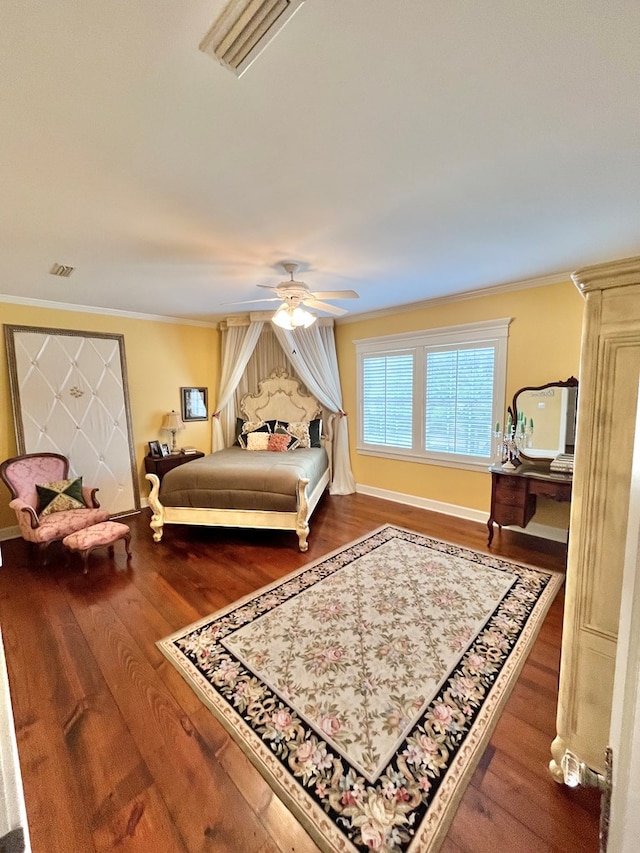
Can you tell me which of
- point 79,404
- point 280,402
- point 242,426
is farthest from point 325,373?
point 79,404

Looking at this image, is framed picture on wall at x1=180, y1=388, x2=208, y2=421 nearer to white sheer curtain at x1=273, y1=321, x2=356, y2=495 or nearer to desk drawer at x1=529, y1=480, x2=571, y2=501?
white sheer curtain at x1=273, y1=321, x2=356, y2=495

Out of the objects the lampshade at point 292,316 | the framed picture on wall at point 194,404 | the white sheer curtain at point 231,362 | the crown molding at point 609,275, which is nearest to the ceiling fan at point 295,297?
the lampshade at point 292,316

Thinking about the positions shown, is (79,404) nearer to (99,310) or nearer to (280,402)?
(99,310)

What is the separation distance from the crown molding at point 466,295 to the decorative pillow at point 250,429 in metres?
1.92

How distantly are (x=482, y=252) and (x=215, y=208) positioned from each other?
2003 mm

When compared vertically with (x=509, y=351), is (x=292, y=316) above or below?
above

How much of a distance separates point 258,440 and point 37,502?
8.15ft

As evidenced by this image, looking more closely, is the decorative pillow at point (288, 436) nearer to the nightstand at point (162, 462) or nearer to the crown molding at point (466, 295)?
the nightstand at point (162, 462)

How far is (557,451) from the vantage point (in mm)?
3463

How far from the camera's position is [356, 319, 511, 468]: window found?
3.85 meters

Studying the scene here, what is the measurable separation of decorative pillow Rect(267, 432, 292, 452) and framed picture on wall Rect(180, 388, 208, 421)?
3.99 ft

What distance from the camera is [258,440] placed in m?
4.95

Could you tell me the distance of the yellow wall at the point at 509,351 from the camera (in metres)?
3.35

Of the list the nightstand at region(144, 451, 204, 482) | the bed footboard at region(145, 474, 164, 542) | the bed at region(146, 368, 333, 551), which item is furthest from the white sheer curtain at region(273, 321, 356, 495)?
the bed footboard at region(145, 474, 164, 542)
